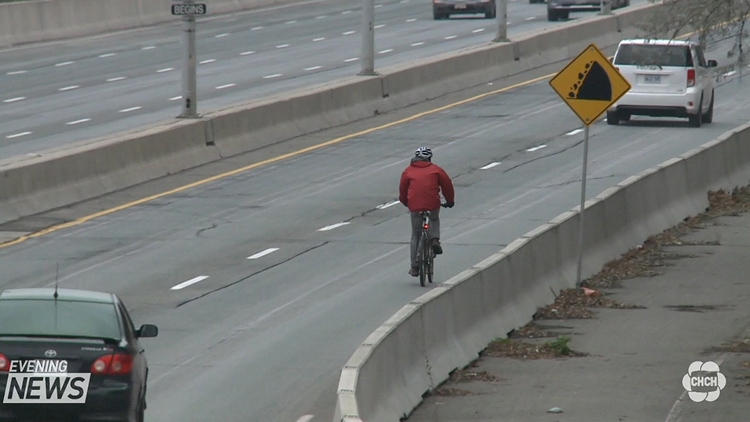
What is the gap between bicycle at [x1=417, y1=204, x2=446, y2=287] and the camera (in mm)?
18156

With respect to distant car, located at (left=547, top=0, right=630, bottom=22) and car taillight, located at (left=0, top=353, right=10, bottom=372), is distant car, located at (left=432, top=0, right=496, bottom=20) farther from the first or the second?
car taillight, located at (left=0, top=353, right=10, bottom=372)

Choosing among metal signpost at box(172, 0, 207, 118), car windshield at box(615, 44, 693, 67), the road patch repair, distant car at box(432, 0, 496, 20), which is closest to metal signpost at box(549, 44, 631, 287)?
the road patch repair

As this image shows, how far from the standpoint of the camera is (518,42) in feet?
142

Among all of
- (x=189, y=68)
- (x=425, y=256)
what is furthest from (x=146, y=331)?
(x=189, y=68)

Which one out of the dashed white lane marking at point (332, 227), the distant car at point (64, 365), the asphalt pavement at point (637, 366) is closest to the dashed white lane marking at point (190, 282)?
the dashed white lane marking at point (332, 227)

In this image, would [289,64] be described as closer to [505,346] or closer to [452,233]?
[452,233]

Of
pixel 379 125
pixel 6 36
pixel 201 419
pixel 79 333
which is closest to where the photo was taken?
pixel 79 333

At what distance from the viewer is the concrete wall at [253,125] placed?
23.5 meters

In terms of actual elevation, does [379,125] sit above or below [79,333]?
below

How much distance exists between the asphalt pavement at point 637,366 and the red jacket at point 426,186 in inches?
94.3

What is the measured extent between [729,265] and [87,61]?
92.9ft

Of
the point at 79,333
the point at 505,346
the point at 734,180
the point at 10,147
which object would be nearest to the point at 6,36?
the point at 10,147

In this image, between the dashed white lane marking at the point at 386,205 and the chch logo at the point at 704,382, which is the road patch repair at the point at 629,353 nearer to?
the chch logo at the point at 704,382

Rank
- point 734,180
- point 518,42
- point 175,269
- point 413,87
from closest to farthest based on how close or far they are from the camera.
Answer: point 175,269
point 734,180
point 413,87
point 518,42
